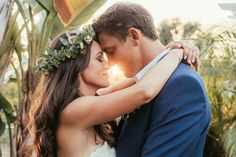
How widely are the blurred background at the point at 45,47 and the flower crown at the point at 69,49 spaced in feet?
2.80

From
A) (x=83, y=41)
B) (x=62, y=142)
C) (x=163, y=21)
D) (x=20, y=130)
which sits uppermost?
(x=83, y=41)

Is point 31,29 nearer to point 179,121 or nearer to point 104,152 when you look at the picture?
point 104,152

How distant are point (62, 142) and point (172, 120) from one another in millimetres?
732

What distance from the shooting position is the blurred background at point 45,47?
4.14 meters

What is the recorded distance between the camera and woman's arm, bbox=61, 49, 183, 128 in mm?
2006

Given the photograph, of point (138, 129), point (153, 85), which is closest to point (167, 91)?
point (153, 85)

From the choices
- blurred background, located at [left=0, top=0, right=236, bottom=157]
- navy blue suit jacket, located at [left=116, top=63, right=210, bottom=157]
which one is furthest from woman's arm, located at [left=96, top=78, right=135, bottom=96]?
blurred background, located at [left=0, top=0, right=236, bottom=157]

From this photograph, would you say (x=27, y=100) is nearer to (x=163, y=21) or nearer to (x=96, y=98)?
(x=96, y=98)

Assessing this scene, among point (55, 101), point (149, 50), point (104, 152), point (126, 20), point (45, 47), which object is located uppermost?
point (126, 20)

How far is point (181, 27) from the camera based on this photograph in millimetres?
13422

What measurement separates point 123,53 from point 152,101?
0.30 meters

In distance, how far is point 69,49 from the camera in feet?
7.72

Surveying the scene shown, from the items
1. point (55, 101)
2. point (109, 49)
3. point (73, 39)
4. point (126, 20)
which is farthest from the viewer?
point (73, 39)

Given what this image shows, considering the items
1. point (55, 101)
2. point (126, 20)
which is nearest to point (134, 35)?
point (126, 20)
